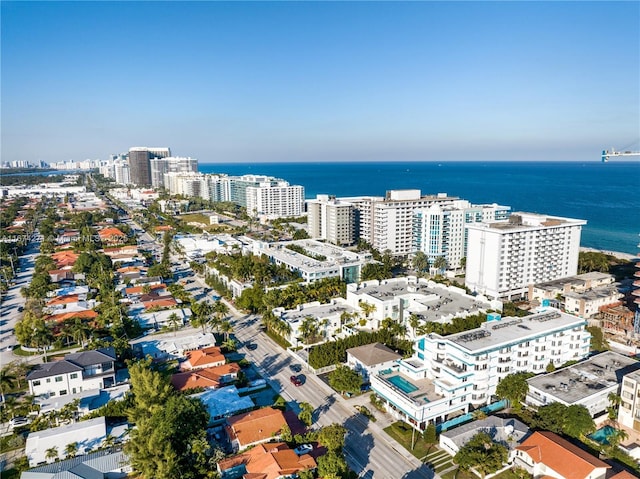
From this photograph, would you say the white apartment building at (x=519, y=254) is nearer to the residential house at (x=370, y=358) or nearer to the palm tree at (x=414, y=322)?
the palm tree at (x=414, y=322)

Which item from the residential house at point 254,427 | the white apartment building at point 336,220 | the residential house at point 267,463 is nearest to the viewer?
the residential house at point 267,463

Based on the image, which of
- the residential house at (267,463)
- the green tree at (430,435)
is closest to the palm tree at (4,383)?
the residential house at (267,463)

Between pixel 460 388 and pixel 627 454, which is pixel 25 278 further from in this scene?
pixel 627 454

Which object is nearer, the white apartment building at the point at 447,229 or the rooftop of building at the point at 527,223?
the rooftop of building at the point at 527,223

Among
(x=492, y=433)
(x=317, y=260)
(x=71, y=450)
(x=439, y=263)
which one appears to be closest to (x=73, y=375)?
(x=71, y=450)

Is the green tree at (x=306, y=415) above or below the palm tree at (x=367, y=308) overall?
below

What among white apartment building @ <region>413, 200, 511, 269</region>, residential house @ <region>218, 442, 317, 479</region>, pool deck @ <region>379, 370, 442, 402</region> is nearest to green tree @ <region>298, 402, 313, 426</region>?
residential house @ <region>218, 442, 317, 479</region>
